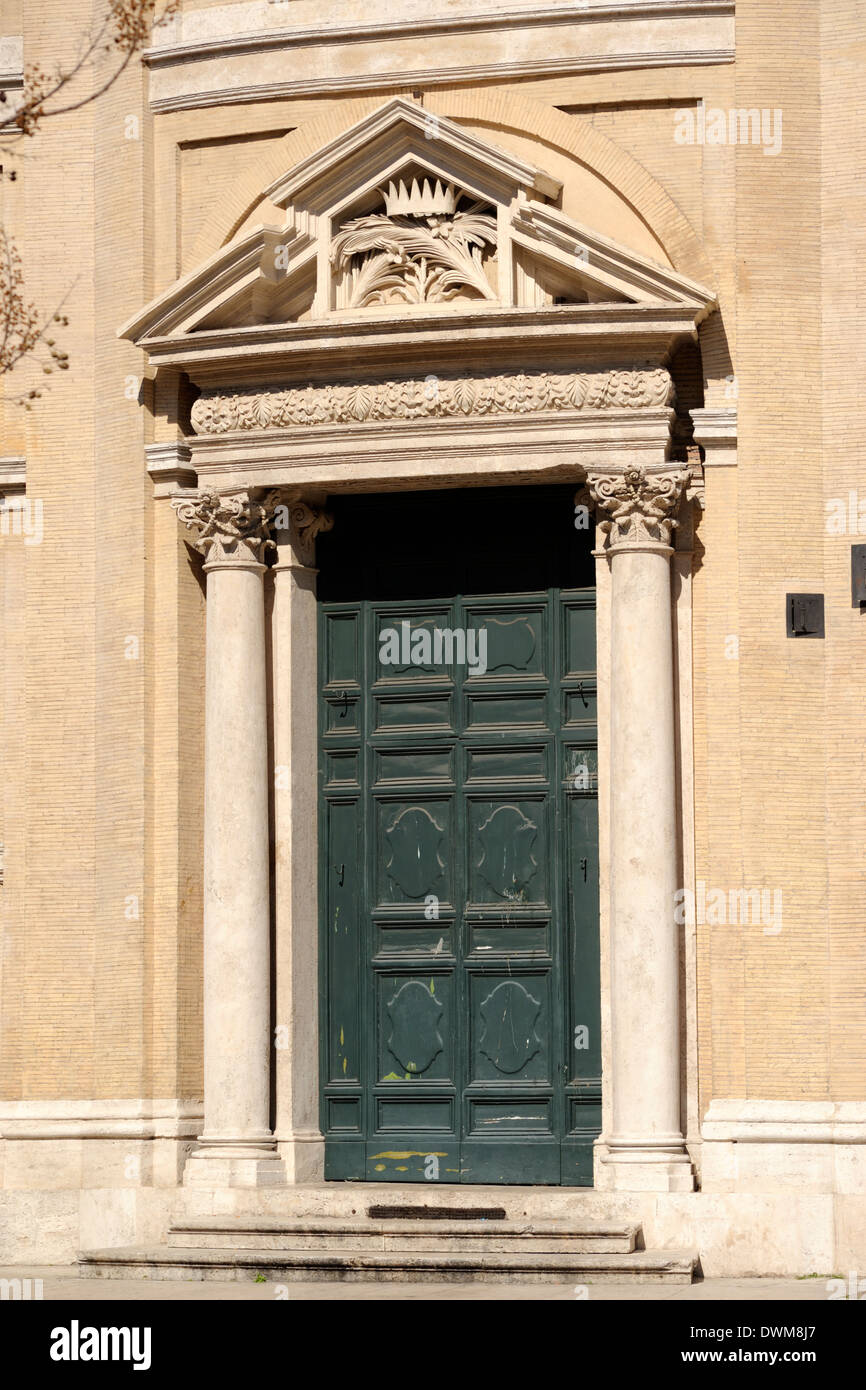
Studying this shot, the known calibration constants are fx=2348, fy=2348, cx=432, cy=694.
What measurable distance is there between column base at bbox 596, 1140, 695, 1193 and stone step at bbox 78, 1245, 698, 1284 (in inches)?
19.4

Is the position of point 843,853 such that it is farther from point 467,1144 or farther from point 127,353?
point 127,353

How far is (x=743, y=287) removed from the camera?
16266mm

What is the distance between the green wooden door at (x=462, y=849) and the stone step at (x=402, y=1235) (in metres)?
1.28

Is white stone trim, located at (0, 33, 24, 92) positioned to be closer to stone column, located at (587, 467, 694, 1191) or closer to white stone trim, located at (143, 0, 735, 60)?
white stone trim, located at (143, 0, 735, 60)

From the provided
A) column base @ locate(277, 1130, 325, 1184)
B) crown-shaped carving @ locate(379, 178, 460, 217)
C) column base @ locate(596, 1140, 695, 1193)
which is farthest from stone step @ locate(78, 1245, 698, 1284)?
crown-shaped carving @ locate(379, 178, 460, 217)

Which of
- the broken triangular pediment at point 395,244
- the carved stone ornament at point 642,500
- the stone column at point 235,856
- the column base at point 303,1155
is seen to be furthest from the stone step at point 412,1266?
the broken triangular pediment at point 395,244

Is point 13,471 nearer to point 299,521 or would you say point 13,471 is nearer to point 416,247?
point 299,521

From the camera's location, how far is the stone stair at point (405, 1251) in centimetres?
1462

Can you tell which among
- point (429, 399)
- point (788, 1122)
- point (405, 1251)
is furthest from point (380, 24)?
point (405, 1251)

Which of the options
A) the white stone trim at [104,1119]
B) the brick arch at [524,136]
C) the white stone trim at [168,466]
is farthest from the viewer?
the white stone trim at [168,466]

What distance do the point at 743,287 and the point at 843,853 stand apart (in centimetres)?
397

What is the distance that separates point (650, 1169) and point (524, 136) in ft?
24.2

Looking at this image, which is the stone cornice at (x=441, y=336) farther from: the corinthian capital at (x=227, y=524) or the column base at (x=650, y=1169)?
the column base at (x=650, y=1169)

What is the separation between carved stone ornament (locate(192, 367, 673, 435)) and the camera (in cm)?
1623
